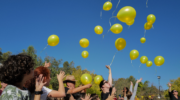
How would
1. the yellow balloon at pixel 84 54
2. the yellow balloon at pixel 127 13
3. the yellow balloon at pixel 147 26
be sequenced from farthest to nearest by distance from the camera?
the yellow balloon at pixel 84 54, the yellow balloon at pixel 147 26, the yellow balloon at pixel 127 13

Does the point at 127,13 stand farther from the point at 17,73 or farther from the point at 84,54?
the point at 17,73

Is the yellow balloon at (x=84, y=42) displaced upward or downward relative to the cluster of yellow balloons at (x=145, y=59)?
upward

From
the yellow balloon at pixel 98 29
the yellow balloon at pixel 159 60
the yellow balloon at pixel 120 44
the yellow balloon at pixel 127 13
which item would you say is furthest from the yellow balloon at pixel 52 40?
the yellow balloon at pixel 159 60

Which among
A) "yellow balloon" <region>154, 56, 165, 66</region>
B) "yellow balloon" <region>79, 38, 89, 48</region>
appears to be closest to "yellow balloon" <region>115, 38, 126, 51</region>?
"yellow balloon" <region>79, 38, 89, 48</region>

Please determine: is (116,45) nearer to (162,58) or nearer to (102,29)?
(102,29)

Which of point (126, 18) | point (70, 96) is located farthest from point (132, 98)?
point (126, 18)

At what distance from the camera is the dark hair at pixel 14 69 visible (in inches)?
64.6

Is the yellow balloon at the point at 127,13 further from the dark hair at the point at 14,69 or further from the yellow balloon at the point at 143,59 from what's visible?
the dark hair at the point at 14,69

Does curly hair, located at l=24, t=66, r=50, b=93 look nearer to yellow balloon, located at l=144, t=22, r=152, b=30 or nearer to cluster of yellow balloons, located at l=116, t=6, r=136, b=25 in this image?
cluster of yellow balloons, located at l=116, t=6, r=136, b=25

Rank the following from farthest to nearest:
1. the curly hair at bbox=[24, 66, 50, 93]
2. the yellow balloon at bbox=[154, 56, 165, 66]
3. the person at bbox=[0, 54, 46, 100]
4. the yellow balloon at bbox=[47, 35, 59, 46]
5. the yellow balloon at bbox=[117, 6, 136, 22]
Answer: the yellow balloon at bbox=[154, 56, 165, 66] < the yellow balloon at bbox=[47, 35, 59, 46] < the yellow balloon at bbox=[117, 6, 136, 22] < the curly hair at bbox=[24, 66, 50, 93] < the person at bbox=[0, 54, 46, 100]

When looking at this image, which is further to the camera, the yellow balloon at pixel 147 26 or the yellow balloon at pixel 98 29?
the yellow balloon at pixel 98 29

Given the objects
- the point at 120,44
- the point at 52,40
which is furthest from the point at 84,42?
the point at 120,44

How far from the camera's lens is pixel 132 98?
4.52 metres

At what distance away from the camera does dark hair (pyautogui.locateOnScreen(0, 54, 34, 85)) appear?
1640 mm
